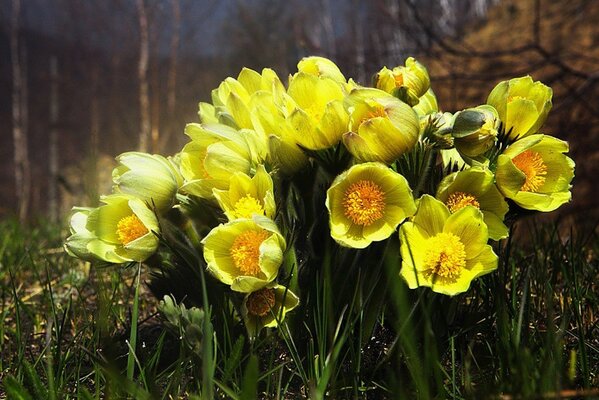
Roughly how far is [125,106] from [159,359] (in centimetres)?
1363

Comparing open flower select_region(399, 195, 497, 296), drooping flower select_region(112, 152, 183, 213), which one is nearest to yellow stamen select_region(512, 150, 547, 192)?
open flower select_region(399, 195, 497, 296)

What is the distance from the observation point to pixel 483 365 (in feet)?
2.47

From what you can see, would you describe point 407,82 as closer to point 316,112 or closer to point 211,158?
point 316,112

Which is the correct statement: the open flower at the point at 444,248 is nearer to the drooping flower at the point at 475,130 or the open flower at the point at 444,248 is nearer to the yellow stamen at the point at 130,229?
the drooping flower at the point at 475,130

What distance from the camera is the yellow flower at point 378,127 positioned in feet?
2.11

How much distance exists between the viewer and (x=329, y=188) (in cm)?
68

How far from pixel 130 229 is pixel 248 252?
20 centimetres

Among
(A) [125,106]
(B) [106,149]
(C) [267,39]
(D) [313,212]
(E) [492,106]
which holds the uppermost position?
(E) [492,106]

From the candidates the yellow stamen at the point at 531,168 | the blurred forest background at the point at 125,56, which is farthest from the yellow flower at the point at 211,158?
the blurred forest background at the point at 125,56

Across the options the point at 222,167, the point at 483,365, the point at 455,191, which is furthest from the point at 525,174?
the point at 222,167

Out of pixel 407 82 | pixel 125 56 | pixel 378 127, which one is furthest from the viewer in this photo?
pixel 125 56

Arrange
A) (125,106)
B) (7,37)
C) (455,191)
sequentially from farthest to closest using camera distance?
1. (7,37)
2. (125,106)
3. (455,191)

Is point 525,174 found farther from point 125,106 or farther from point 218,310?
point 125,106

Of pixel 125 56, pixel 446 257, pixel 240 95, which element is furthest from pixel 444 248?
pixel 125 56
